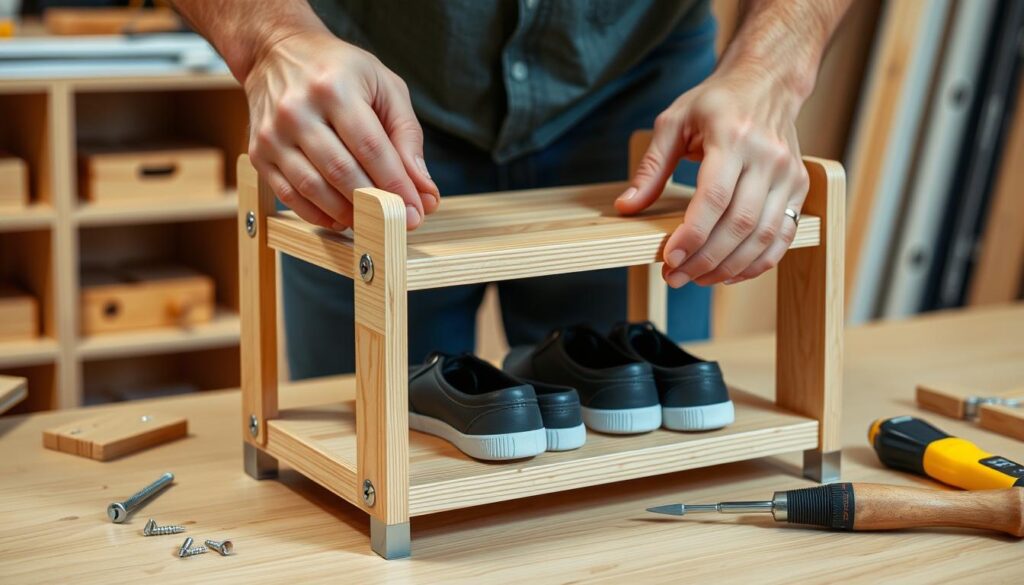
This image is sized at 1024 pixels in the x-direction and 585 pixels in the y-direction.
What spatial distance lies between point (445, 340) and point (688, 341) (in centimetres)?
28

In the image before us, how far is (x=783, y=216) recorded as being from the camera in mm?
979

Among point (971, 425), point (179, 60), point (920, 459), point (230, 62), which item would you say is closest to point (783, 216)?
point (920, 459)

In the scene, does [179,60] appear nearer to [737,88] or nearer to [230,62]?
[230,62]

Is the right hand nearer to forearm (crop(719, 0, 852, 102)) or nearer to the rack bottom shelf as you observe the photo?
the rack bottom shelf

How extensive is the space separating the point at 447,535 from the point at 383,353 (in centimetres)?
16

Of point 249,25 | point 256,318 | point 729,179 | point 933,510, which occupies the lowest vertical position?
point 933,510

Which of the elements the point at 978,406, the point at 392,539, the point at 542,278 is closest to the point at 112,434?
the point at 392,539

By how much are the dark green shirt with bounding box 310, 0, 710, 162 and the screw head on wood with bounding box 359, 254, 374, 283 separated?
0.47 metres

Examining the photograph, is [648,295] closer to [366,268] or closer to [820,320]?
[820,320]


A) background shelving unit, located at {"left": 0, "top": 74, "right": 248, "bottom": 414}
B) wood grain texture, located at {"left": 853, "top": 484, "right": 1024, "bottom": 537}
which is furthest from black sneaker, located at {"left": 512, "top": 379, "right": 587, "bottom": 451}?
background shelving unit, located at {"left": 0, "top": 74, "right": 248, "bottom": 414}

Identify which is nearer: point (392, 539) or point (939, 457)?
point (392, 539)

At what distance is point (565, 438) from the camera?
3.11 ft

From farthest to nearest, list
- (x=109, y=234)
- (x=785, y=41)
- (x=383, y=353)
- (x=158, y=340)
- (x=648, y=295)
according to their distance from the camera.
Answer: (x=109, y=234) → (x=158, y=340) → (x=648, y=295) → (x=785, y=41) → (x=383, y=353)

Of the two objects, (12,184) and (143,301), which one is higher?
(12,184)
